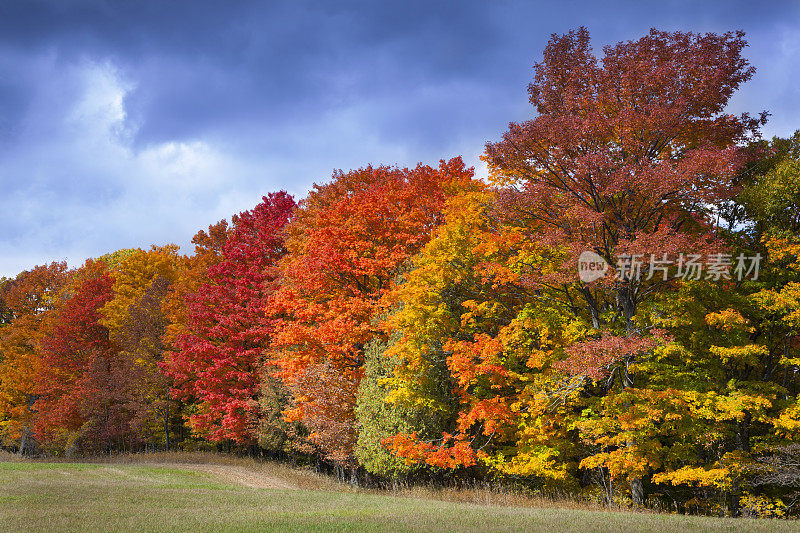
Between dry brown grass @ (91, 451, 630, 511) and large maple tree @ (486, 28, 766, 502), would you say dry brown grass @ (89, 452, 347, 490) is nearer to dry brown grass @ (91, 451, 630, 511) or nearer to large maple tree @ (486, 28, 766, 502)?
dry brown grass @ (91, 451, 630, 511)

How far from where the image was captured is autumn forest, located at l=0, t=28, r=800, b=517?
58.5 feet

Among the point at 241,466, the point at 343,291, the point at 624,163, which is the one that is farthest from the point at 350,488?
the point at 624,163

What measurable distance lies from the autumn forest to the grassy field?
4.11 m

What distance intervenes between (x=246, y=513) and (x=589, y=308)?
46.2 feet

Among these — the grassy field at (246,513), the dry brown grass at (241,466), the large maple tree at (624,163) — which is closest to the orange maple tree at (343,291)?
the dry brown grass at (241,466)

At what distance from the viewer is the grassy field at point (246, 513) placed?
11.9 m

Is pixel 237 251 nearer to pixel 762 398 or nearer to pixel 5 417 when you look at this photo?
pixel 762 398

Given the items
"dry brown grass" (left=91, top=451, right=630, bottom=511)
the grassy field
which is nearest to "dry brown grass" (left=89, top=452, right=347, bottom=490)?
"dry brown grass" (left=91, top=451, right=630, bottom=511)

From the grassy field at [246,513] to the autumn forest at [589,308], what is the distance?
13.5 ft

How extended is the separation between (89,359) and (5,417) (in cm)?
1527

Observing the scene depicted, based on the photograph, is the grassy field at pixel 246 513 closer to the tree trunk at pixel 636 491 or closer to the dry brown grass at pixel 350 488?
the dry brown grass at pixel 350 488

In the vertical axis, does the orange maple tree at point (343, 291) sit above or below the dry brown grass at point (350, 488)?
above

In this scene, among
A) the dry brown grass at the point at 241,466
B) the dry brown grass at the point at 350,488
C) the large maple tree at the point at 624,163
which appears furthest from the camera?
the dry brown grass at the point at 241,466

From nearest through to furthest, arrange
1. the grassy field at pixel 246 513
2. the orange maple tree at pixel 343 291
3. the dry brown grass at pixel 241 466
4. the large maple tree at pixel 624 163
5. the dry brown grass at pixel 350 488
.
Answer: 1. the grassy field at pixel 246 513
2. the large maple tree at pixel 624 163
3. the dry brown grass at pixel 350 488
4. the orange maple tree at pixel 343 291
5. the dry brown grass at pixel 241 466
